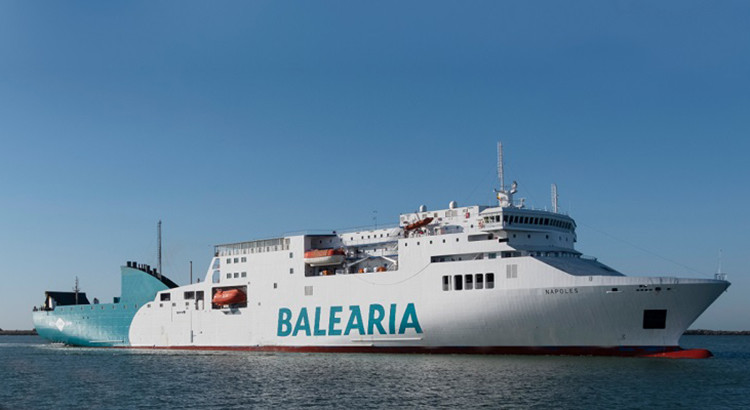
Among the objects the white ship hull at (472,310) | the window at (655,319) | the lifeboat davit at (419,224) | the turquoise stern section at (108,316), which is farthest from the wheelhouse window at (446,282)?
the turquoise stern section at (108,316)

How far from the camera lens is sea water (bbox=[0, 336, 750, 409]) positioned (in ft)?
75.6

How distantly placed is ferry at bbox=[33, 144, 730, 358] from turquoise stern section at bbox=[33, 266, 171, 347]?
0.62 m

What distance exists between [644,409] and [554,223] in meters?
17.2

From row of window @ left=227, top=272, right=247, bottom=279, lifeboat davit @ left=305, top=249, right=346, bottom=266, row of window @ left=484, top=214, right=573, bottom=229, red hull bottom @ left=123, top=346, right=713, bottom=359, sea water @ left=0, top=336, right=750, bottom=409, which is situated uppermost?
row of window @ left=484, top=214, right=573, bottom=229

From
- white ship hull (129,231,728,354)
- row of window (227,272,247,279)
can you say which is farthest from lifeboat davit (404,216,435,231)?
row of window (227,272,247,279)

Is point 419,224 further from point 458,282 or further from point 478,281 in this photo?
point 478,281

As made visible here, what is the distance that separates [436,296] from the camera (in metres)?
35.1

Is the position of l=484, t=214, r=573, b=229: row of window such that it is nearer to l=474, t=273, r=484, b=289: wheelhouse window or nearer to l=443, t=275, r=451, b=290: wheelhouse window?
l=474, t=273, r=484, b=289: wheelhouse window

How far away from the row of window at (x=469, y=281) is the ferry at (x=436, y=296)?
0.17 ft

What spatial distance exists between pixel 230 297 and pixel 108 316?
12.8 m

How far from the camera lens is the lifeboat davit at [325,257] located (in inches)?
1575

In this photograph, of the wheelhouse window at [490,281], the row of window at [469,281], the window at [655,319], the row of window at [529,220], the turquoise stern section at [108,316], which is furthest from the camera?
the turquoise stern section at [108,316]

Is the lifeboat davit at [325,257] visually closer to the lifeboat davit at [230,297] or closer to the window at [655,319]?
the lifeboat davit at [230,297]

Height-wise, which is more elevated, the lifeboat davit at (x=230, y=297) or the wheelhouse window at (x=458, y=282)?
the wheelhouse window at (x=458, y=282)
